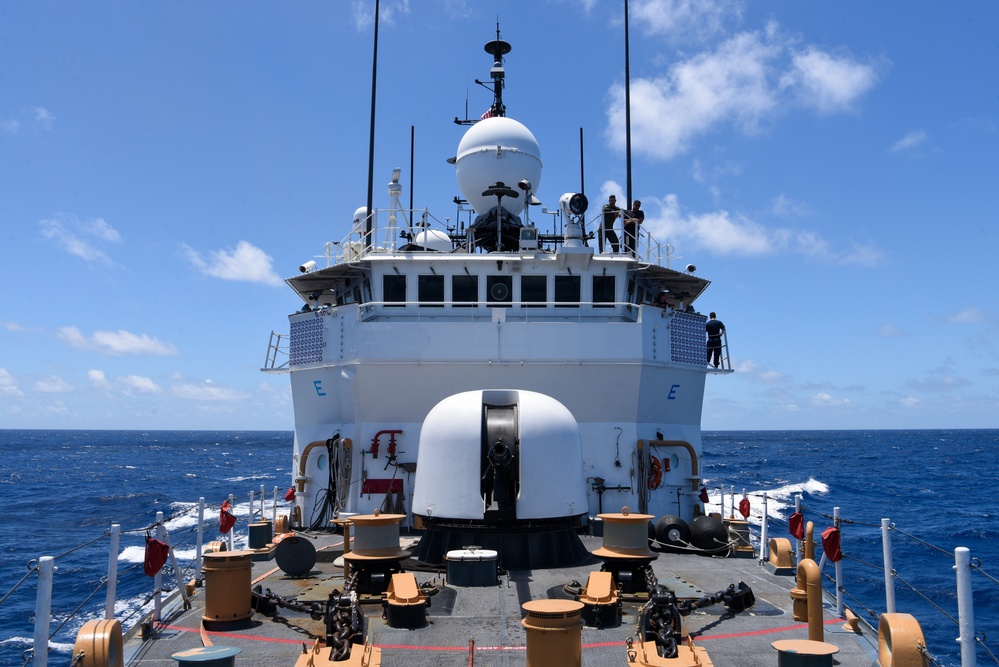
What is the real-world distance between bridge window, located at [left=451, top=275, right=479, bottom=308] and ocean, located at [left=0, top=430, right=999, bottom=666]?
7.15 metres

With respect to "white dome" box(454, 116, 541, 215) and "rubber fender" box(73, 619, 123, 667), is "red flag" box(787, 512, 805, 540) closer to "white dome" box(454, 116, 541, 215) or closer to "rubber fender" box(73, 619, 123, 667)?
"rubber fender" box(73, 619, 123, 667)

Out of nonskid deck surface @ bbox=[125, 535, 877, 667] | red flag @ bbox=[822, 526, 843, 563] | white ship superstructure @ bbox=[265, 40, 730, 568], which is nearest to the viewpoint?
nonskid deck surface @ bbox=[125, 535, 877, 667]

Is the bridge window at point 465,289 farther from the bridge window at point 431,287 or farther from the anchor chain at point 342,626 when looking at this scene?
the anchor chain at point 342,626

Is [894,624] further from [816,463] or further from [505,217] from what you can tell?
[816,463]

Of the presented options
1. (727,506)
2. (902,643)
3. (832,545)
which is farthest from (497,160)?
(727,506)

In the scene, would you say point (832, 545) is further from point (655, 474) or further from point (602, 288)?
point (602, 288)

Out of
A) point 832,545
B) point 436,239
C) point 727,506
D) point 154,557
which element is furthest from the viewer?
point 727,506

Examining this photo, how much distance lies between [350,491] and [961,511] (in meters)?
41.7

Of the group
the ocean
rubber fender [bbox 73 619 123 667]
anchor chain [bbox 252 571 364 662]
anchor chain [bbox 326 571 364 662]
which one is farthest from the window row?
rubber fender [bbox 73 619 123 667]

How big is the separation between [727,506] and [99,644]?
36163 mm

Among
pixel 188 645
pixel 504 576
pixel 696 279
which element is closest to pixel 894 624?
pixel 504 576

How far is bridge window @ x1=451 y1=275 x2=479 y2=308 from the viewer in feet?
59.1

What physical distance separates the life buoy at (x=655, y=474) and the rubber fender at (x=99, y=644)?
11.6 metres

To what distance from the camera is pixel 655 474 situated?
16.8m
